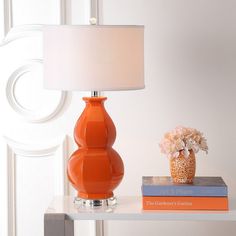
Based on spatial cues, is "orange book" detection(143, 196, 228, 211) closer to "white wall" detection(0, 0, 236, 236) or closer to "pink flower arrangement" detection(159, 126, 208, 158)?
"pink flower arrangement" detection(159, 126, 208, 158)

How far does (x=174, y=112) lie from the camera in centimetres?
280

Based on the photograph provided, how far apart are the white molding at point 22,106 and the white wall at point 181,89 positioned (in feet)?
0.68

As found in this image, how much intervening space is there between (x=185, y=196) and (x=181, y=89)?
20.7 inches

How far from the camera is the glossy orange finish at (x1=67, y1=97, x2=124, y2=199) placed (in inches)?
97.0

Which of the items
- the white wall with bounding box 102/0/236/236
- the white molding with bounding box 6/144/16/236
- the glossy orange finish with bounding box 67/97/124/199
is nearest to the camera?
the glossy orange finish with bounding box 67/97/124/199

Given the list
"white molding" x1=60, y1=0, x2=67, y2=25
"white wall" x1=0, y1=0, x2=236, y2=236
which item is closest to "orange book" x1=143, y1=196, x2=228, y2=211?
"white wall" x1=0, y1=0, x2=236, y2=236

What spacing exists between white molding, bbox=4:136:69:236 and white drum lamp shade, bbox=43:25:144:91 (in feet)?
1.67

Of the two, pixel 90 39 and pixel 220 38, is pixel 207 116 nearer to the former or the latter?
pixel 220 38

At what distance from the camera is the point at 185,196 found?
2432 millimetres

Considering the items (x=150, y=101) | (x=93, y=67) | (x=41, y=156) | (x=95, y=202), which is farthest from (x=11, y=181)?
(x=93, y=67)

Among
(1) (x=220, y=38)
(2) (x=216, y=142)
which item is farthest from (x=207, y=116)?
(1) (x=220, y=38)

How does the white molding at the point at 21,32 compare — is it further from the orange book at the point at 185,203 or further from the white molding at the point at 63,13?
the orange book at the point at 185,203

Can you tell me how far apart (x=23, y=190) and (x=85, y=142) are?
522 millimetres

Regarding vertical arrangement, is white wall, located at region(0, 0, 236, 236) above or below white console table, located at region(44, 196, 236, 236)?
above
